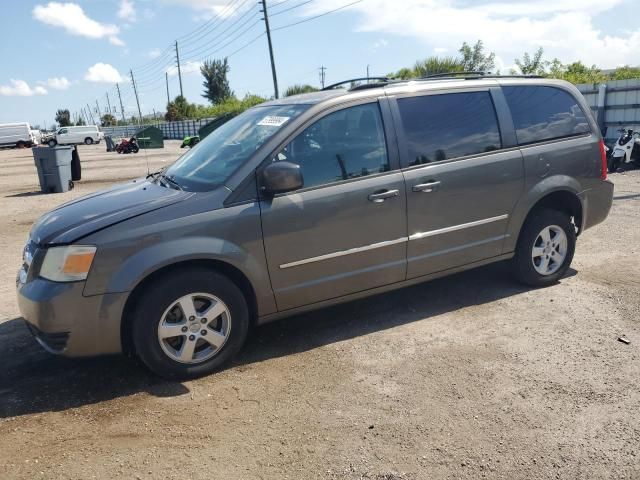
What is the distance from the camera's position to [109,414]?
10.7 feet

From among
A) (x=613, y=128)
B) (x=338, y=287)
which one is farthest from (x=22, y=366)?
(x=613, y=128)

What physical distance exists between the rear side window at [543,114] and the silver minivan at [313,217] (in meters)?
0.02

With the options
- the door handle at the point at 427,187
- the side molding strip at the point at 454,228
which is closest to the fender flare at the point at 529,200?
the side molding strip at the point at 454,228

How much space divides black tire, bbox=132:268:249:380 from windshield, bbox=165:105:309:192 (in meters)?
0.66

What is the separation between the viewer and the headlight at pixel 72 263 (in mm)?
3299

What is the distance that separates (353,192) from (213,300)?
1.26 meters

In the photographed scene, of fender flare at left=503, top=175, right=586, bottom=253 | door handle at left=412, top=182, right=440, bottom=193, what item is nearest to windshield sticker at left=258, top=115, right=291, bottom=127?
door handle at left=412, top=182, right=440, bottom=193

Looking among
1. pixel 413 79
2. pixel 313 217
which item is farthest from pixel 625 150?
pixel 313 217

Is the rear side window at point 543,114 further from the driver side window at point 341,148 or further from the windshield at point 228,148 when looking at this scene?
the windshield at point 228,148

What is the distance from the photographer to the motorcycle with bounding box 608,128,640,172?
12.4 m

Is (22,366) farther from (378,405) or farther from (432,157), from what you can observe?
(432,157)

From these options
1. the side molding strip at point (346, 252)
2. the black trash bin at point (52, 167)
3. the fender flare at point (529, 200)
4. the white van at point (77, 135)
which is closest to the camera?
the side molding strip at point (346, 252)

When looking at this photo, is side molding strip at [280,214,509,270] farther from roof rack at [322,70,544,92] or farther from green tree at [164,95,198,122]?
green tree at [164,95,198,122]

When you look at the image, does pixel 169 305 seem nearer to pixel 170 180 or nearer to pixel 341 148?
pixel 170 180
